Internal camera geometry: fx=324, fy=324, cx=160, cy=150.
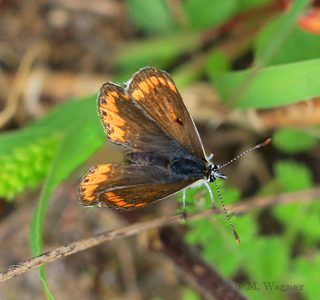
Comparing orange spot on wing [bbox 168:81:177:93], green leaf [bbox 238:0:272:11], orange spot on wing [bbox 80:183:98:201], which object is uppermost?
green leaf [bbox 238:0:272:11]

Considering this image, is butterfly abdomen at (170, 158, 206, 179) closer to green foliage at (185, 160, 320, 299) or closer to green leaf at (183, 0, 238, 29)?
green foliage at (185, 160, 320, 299)

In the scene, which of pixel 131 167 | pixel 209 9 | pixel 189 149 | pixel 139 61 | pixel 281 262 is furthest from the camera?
pixel 139 61

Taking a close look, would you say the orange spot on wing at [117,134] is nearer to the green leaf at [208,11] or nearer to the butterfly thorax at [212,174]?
the butterfly thorax at [212,174]

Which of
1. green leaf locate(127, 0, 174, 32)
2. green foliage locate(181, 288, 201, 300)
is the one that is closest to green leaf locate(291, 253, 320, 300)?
green foliage locate(181, 288, 201, 300)

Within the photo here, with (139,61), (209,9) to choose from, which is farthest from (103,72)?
(209,9)

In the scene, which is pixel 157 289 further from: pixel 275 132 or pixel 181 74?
pixel 181 74

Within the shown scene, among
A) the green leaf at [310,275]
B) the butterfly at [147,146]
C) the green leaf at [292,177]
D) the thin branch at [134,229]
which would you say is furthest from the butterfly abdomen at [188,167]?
the green leaf at [310,275]
